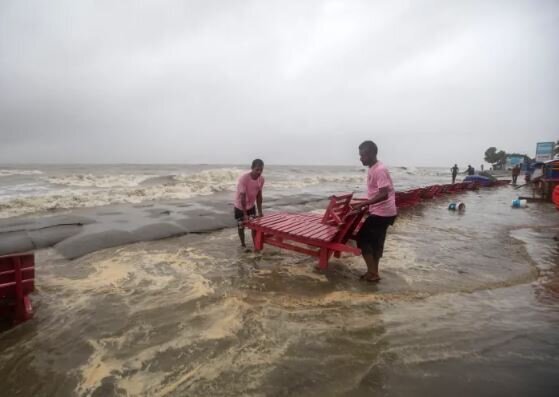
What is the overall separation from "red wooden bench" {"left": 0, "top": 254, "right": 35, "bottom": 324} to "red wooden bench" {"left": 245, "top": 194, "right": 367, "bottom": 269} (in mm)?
3370

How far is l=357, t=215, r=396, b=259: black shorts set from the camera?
4.48m

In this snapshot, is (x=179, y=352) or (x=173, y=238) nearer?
(x=179, y=352)

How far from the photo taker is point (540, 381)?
97.1 inches

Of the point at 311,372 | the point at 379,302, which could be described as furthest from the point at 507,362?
the point at 311,372

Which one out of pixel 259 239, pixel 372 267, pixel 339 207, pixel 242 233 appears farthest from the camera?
pixel 242 233

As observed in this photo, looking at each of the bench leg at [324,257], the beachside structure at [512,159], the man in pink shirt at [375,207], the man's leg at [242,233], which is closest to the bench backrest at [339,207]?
the bench leg at [324,257]

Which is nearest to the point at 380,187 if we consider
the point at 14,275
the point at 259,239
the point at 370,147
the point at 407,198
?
the point at 370,147

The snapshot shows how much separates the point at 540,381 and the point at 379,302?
5.59ft

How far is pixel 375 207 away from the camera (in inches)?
176

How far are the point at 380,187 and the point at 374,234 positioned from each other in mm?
722

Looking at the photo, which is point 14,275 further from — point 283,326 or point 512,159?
point 512,159

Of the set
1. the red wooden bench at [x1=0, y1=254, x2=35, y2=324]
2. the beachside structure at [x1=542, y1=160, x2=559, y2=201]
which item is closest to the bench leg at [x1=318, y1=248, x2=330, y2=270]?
the red wooden bench at [x1=0, y1=254, x2=35, y2=324]

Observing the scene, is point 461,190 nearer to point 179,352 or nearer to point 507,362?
point 507,362

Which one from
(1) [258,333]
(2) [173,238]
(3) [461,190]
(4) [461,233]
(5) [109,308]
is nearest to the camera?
(1) [258,333]
